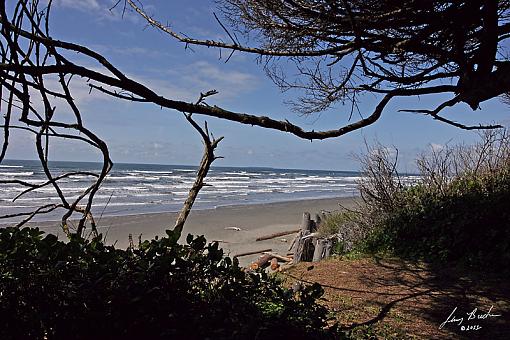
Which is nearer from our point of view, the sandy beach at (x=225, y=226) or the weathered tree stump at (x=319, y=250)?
the weathered tree stump at (x=319, y=250)

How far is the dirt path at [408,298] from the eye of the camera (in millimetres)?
4047

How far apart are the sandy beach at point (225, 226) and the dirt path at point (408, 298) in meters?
4.13

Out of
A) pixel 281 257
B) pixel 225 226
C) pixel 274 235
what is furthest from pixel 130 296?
pixel 225 226

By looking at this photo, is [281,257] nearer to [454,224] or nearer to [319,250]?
[319,250]

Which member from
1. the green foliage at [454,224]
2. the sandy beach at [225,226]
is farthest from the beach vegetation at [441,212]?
the sandy beach at [225,226]

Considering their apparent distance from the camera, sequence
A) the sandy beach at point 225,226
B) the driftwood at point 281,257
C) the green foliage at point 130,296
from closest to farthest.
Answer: the green foliage at point 130,296 → the driftwood at point 281,257 → the sandy beach at point 225,226

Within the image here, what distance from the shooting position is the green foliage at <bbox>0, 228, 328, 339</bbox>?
6.46 feet

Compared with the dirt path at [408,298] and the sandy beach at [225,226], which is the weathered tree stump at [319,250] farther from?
the sandy beach at [225,226]

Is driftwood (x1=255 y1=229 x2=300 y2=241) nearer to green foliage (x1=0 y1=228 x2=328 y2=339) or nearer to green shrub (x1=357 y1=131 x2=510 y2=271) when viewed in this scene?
green shrub (x1=357 y1=131 x2=510 y2=271)

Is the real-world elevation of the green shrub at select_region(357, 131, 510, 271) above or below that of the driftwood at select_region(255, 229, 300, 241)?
above

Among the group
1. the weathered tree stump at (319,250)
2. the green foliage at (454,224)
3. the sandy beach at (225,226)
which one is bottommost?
the sandy beach at (225,226)

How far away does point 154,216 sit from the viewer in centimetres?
1642

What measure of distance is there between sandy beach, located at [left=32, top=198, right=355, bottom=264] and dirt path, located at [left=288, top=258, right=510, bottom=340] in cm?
413

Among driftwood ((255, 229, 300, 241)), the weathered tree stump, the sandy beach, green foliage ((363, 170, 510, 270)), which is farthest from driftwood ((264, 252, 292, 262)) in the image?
driftwood ((255, 229, 300, 241))
